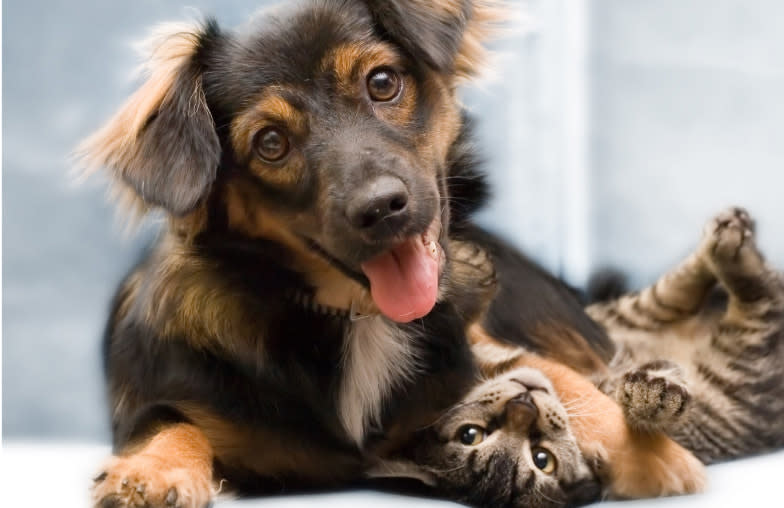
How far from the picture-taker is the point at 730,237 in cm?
272

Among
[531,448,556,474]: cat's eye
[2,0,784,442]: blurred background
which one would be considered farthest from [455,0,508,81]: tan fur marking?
[531,448,556,474]: cat's eye

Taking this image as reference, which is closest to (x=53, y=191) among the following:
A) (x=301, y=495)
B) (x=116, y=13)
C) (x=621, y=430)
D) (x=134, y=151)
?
(x=116, y=13)

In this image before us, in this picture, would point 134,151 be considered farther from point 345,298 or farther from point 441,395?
point 441,395

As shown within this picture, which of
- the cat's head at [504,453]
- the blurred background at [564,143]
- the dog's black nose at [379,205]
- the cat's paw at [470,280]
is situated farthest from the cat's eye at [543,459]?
the blurred background at [564,143]

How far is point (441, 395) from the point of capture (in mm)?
2395

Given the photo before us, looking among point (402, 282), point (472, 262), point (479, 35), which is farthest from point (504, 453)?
point (479, 35)

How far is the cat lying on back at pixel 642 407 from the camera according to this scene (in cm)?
219

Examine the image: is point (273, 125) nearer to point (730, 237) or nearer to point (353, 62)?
point (353, 62)

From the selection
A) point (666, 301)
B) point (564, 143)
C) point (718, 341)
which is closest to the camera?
point (718, 341)

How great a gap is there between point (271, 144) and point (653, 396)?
950 mm

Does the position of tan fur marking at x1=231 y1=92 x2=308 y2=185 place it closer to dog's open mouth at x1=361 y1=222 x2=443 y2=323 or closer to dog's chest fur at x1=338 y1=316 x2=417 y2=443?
dog's open mouth at x1=361 y1=222 x2=443 y2=323

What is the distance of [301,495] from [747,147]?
6.77 feet

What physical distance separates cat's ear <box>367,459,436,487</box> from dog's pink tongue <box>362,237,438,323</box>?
0.43 m

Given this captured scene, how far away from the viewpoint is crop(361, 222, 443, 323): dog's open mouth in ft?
6.72
